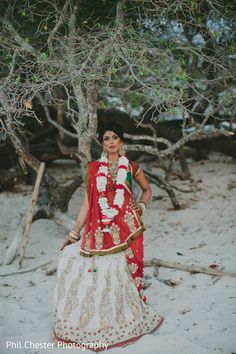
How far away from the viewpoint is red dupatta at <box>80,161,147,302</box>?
3568 millimetres

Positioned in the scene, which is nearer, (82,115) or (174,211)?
(82,115)

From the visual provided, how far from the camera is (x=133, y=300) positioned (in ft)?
11.6

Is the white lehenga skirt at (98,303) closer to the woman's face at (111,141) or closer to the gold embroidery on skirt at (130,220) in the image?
the gold embroidery on skirt at (130,220)

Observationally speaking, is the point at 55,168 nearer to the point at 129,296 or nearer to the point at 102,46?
the point at 102,46

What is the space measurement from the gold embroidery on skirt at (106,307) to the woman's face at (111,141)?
1.14m

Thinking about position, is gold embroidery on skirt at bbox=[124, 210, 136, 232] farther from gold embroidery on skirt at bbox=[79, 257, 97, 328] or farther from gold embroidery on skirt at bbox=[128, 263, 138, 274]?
gold embroidery on skirt at bbox=[79, 257, 97, 328]

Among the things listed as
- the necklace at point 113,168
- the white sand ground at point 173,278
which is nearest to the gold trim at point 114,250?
the necklace at point 113,168

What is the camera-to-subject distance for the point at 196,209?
697 centimetres

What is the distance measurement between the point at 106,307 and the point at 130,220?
771 mm

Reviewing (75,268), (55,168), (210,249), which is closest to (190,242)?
(210,249)

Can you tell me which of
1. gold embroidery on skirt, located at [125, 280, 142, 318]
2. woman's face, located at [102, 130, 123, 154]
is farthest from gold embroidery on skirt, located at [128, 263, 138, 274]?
woman's face, located at [102, 130, 123, 154]

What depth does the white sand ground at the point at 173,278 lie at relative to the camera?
340 cm

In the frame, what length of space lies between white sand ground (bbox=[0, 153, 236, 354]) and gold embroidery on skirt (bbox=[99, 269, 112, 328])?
0.25m

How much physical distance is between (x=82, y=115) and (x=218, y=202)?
135 inches
